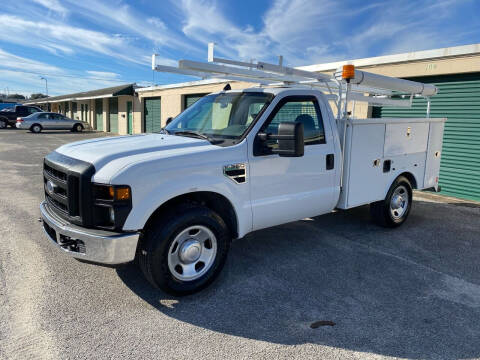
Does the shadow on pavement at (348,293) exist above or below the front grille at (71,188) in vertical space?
below

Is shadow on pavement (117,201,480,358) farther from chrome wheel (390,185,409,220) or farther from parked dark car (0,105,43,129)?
parked dark car (0,105,43,129)

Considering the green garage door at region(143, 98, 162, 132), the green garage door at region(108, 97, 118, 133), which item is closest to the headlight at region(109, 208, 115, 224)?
the green garage door at region(143, 98, 162, 132)

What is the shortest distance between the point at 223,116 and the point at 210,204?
3.58ft

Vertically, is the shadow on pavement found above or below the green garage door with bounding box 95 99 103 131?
below

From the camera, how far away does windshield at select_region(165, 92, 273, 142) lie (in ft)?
13.3

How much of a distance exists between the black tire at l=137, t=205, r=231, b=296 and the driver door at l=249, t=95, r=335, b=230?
65 centimetres

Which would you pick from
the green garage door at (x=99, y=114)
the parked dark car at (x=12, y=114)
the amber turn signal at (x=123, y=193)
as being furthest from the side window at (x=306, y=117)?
the parked dark car at (x=12, y=114)

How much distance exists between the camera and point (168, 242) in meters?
3.39

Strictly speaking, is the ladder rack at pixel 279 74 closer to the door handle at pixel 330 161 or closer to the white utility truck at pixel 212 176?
the white utility truck at pixel 212 176

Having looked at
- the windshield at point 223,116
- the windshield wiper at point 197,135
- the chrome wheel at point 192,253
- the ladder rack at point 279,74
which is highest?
the ladder rack at point 279,74

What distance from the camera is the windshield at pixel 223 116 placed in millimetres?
4066

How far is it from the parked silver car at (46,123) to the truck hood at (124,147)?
28025mm

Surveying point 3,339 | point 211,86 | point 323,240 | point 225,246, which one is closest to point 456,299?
point 323,240

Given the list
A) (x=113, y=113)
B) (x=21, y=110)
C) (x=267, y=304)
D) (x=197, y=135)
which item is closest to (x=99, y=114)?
(x=113, y=113)
